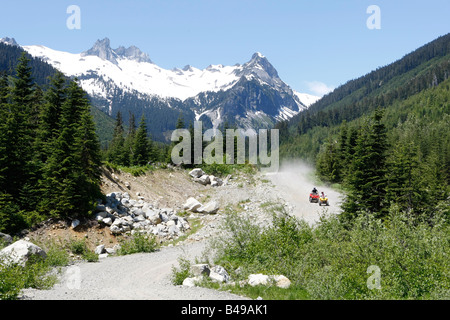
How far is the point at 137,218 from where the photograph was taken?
28.7 metres

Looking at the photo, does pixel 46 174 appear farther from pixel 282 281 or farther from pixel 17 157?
pixel 282 281

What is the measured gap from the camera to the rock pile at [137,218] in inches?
1038

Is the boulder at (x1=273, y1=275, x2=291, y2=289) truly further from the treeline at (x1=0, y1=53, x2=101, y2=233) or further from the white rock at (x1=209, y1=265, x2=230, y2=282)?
the treeline at (x1=0, y1=53, x2=101, y2=233)

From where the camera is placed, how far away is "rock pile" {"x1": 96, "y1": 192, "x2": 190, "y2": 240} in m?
26.4

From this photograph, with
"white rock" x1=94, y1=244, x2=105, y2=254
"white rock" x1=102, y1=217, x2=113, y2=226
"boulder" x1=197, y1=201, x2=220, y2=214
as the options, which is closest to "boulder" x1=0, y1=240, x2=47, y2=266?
"white rock" x1=94, y1=244, x2=105, y2=254

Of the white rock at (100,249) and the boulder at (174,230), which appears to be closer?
the white rock at (100,249)

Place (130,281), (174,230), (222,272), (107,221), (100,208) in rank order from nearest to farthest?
(130,281) → (222,272) → (107,221) → (100,208) → (174,230)

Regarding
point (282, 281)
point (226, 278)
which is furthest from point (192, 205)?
point (282, 281)

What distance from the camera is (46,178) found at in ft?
78.8

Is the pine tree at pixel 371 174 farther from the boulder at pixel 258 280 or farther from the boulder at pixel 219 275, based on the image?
the boulder at pixel 258 280

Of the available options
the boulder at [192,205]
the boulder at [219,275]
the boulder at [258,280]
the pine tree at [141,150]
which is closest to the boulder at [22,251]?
the boulder at [219,275]
